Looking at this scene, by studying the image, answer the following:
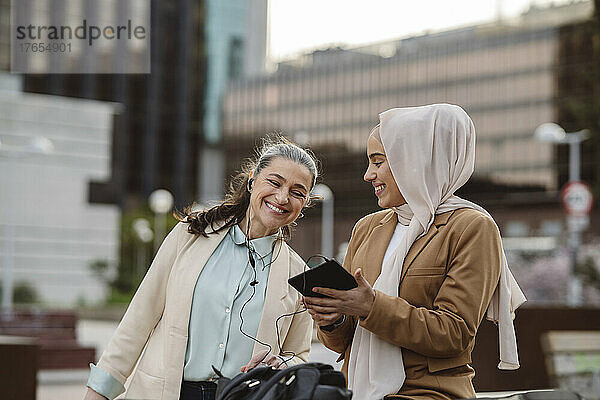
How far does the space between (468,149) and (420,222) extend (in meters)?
0.24

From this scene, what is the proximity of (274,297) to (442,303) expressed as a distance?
668 mm

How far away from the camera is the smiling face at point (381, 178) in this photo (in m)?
2.77

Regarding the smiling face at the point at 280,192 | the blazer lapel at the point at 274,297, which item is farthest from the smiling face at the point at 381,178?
the blazer lapel at the point at 274,297

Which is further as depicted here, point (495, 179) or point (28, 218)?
point (495, 179)

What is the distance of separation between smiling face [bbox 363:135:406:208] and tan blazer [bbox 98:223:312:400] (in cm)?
52

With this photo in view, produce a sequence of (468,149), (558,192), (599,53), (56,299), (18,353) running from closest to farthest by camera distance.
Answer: (468,149) → (18,353) → (599,53) → (56,299) → (558,192)

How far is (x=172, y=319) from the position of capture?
10.1ft

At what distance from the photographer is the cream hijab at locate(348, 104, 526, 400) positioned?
268 centimetres

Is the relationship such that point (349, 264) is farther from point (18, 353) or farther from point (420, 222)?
point (18, 353)

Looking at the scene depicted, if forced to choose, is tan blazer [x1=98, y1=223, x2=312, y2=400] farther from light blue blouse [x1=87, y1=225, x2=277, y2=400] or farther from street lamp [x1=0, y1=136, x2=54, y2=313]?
street lamp [x1=0, y1=136, x2=54, y2=313]

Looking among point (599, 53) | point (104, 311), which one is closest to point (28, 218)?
point (104, 311)

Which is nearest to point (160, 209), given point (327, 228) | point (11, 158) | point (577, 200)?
point (11, 158)

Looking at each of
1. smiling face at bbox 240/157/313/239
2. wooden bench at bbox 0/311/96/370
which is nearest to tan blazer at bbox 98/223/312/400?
smiling face at bbox 240/157/313/239

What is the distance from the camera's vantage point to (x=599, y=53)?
9773 mm
